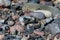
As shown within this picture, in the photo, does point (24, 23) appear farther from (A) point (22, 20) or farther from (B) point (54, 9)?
(B) point (54, 9)

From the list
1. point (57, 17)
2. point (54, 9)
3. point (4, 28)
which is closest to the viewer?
point (4, 28)

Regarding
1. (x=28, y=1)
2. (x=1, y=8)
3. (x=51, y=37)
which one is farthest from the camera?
(x=28, y=1)

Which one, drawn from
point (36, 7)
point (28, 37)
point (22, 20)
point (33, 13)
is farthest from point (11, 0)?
point (28, 37)

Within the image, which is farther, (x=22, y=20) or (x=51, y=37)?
(x=22, y=20)

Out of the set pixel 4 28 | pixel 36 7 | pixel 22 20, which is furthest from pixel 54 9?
pixel 4 28

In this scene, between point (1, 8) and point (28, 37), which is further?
point (1, 8)

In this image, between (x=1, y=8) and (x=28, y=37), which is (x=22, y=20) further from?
(x=1, y=8)

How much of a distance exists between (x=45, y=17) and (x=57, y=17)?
0.97ft

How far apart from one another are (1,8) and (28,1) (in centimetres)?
98

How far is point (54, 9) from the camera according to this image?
7.11 meters

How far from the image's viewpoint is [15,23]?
6105mm

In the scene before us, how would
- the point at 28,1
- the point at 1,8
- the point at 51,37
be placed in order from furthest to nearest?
the point at 28,1 < the point at 1,8 < the point at 51,37

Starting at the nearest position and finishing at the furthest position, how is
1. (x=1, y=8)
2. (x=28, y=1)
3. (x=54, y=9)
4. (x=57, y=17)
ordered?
(x=57, y=17)
(x=54, y=9)
(x=1, y=8)
(x=28, y=1)

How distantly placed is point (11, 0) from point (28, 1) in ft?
1.76
